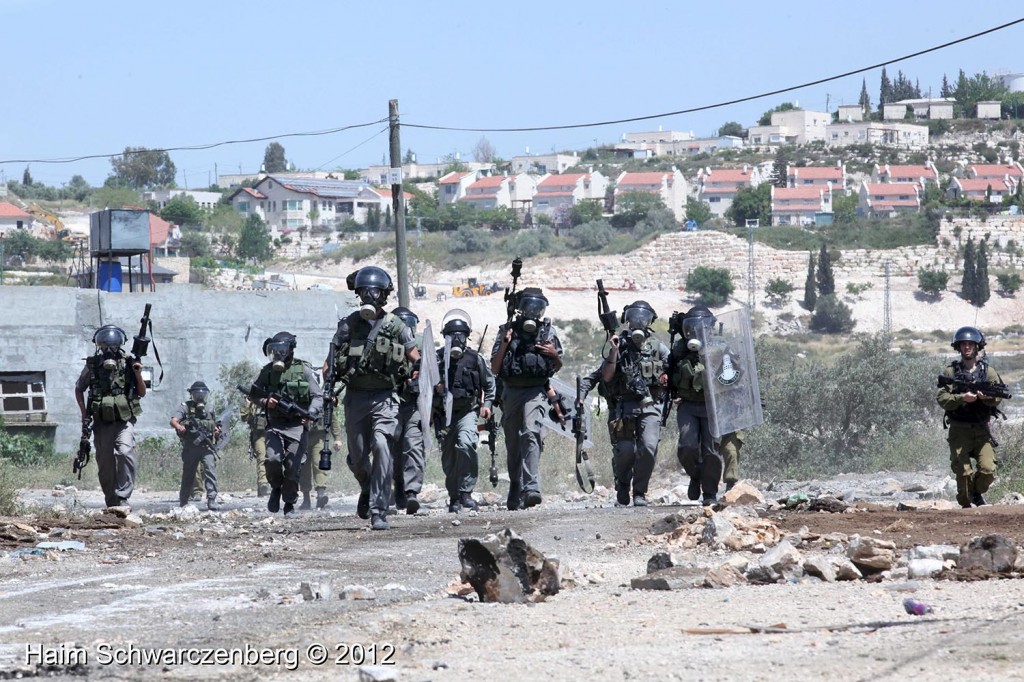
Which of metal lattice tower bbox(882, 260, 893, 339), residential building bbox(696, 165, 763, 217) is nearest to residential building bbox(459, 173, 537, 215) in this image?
residential building bbox(696, 165, 763, 217)

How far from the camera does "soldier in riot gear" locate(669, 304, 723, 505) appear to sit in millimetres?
13281

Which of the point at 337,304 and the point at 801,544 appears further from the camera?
the point at 337,304

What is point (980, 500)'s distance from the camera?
12.5 m

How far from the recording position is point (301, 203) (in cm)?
15075

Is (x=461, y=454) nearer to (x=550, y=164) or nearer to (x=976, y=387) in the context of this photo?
(x=976, y=387)

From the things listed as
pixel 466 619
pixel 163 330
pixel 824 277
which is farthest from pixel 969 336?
pixel 824 277

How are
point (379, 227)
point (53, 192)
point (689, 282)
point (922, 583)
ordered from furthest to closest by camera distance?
point (53, 192) → point (379, 227) → point (689, 282) → point (922, 583)

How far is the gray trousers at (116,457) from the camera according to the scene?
13578 millimetres

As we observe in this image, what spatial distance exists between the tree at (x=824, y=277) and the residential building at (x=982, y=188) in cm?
3402

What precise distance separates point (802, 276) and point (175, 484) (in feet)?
273

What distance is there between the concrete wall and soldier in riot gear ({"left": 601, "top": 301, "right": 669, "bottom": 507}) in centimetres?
1792

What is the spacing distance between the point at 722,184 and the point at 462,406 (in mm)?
137825

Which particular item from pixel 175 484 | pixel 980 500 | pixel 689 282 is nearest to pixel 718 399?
pixel 980 500

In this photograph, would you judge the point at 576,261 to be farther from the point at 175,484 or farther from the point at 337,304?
the point at 175,484
